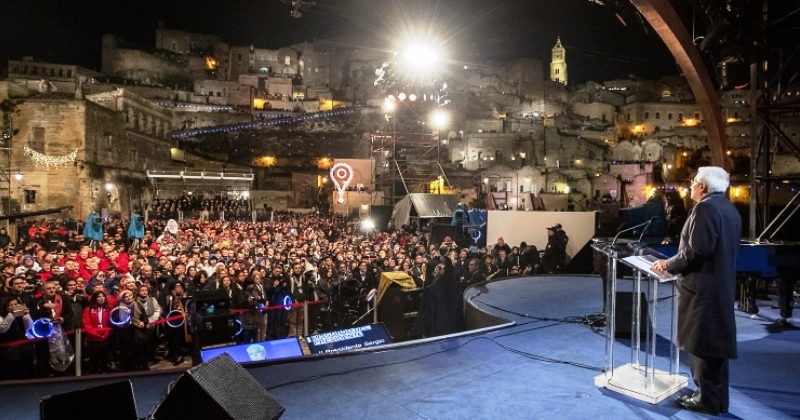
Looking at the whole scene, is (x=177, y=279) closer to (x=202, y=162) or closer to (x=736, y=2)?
(x=736, y=2)

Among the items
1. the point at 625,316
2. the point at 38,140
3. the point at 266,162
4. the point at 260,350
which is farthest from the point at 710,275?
the point at 266,162

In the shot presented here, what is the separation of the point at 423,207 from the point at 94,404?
53.2 ft

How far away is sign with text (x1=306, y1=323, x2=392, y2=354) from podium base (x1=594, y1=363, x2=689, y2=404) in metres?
3.08

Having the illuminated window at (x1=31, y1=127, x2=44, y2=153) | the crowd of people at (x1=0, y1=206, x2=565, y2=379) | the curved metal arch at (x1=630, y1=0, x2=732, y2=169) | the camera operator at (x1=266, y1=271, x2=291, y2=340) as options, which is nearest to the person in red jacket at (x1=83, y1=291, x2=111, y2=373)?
the crowd of people at (x1=0, y1=206, x2=565, y2=379)

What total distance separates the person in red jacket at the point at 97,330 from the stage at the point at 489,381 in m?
3.17

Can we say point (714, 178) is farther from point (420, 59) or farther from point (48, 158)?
point (48, 158)

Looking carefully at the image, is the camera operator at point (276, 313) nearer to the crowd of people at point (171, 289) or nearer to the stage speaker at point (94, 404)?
the crowd of people at point (171, 289)

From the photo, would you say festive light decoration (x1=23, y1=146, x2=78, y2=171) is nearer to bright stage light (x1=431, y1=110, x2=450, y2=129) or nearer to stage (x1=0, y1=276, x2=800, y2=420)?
bright stage light (x1=431, y1=110, x2=450, y2=129)

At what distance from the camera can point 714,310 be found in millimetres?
2934

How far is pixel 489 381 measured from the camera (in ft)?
12.3

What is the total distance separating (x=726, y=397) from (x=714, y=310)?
26.6 inches

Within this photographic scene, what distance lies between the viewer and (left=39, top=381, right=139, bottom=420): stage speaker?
2.12m

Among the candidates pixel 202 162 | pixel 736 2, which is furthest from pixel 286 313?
pixel 202 162

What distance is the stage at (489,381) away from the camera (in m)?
3.18
